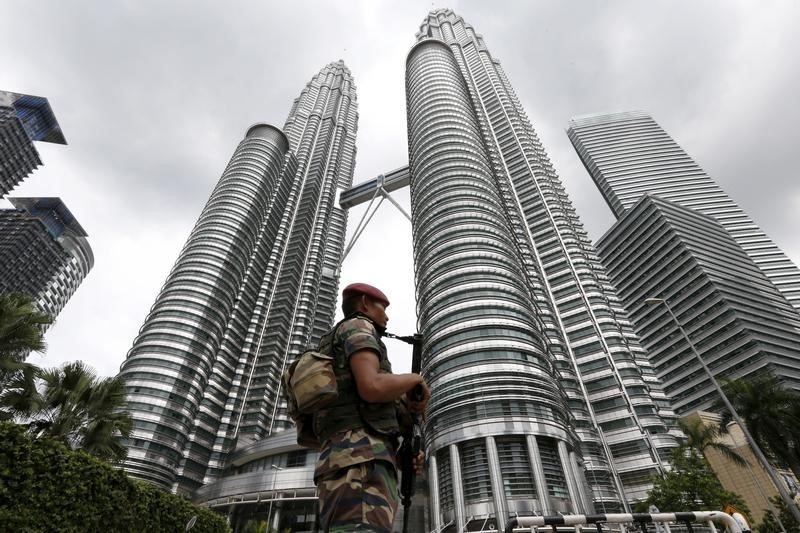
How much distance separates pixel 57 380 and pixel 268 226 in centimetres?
8189

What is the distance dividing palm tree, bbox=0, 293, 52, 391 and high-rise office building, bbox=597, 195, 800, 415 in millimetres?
80733

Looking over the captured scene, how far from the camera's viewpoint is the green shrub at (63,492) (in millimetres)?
8195

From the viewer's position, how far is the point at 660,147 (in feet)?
442

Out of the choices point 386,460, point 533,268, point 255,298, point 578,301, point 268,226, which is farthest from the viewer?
point 268,226

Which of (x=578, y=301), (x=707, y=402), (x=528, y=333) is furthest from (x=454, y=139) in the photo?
(x=707, y=402)

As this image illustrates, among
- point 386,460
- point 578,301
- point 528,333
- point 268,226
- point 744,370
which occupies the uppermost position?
point 268,226

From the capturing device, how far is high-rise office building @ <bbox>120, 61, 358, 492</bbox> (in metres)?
54.9

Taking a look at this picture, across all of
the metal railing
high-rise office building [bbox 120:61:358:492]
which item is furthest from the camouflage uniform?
high-rise office building [bbox 120:61:358:492]

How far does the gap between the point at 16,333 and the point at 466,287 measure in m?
Result: 39.0

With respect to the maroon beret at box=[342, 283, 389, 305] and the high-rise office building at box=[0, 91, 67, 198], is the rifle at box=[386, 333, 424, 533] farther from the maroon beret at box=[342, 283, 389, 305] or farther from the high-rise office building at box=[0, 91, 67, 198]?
the high-rise office building at box=[0, 91, 67, 198]

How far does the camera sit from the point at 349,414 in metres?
2.58

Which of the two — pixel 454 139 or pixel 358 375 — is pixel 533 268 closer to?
pixel 454 139

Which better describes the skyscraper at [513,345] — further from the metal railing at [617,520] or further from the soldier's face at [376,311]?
the soldier's face at [376,311]

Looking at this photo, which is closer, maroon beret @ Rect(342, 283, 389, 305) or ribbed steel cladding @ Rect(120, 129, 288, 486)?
maroon beret @ Rect(342, 283, 389, 305)
